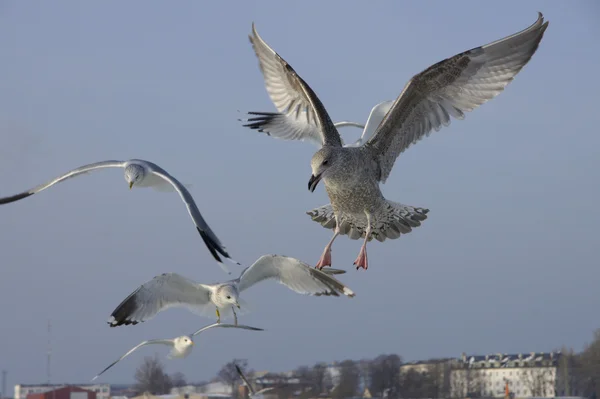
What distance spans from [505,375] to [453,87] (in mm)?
45546

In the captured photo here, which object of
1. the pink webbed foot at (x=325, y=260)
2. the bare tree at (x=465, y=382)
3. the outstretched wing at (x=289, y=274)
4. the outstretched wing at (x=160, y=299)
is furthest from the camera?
the bare tree at (x=465, y=382)

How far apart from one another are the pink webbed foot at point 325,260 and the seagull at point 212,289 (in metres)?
1.01

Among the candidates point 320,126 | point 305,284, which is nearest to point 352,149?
point 320,126

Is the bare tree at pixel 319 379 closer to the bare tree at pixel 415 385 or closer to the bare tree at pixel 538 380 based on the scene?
the bare tree at pixel 415 385

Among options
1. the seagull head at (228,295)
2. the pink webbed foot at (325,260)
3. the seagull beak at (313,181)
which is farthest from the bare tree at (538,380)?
the seagull beak at (313,181)

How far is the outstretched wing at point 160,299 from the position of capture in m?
11.3

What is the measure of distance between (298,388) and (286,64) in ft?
60.6

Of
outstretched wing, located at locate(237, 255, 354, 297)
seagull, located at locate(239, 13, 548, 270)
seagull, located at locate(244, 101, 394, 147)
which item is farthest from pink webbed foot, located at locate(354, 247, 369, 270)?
seagull, located at locate(244, 101, 394, 147)

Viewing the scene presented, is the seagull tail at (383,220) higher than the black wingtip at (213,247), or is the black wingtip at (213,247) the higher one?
the seagull tail at (383,220)

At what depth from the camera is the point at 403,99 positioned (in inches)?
380

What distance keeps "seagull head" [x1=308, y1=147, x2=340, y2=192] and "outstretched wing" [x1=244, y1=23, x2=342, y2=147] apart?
170cm

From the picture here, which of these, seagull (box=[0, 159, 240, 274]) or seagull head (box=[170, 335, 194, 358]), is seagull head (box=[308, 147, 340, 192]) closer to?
seagull (box=[0, 159, 240, 274])

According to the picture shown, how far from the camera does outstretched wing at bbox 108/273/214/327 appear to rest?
11.3 m

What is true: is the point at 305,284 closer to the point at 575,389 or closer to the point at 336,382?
the point at 336,382
